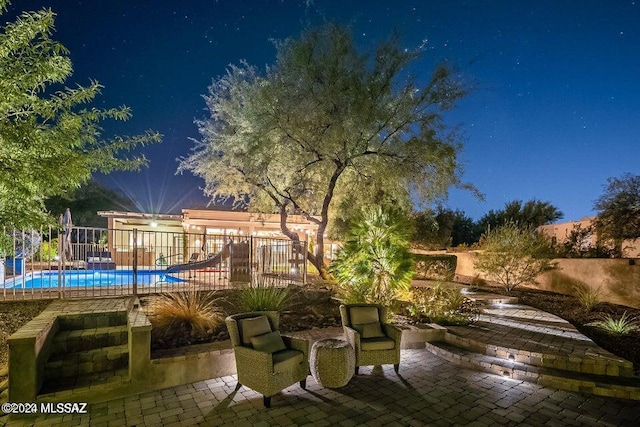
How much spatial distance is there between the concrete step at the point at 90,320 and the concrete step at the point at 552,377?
5347 millimetres

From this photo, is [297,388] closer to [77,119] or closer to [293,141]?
[77,119]

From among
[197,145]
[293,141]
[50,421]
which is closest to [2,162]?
[50,421]

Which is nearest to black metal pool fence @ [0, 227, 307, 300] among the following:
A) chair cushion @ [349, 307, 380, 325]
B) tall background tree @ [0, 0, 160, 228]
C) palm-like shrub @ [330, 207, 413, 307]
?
tall background tree @ [0, 0, 160, 228]

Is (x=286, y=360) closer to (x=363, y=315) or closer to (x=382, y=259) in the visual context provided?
(x=363, y=315)

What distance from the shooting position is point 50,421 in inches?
135

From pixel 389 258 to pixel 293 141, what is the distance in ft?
17.9

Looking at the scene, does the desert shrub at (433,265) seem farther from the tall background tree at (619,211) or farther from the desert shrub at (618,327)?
the desert shrub at (618,327)

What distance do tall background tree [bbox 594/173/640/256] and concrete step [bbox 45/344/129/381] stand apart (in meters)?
14.3

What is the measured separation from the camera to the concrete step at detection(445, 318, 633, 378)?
4.75 m

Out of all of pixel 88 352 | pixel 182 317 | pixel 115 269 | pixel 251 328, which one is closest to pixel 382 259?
pixel 251 328

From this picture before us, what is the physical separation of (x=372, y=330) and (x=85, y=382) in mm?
3872

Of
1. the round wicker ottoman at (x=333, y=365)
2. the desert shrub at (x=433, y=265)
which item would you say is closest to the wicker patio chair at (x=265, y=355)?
the round wicker ottoman at (x=333, y=365)

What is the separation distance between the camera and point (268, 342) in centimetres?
430

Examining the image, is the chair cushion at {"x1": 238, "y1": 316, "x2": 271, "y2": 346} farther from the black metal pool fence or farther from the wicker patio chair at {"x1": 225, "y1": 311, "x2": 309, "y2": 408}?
the black metal pool fence
